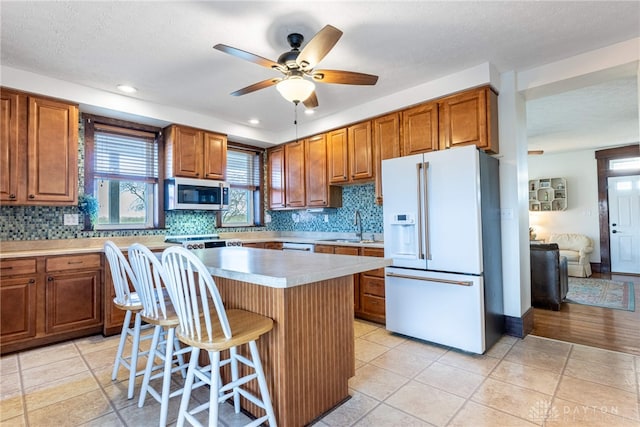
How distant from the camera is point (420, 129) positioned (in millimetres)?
3418

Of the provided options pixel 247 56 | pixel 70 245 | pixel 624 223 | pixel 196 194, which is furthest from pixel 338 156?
pixel 624 223

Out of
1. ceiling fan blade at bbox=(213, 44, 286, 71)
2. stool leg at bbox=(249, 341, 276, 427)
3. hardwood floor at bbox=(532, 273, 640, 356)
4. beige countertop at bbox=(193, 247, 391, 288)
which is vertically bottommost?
hardwood floor at bbox=(532, 273, 640, 356)

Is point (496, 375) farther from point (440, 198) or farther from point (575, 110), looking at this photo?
point (575, 110)

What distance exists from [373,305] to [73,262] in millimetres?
3038

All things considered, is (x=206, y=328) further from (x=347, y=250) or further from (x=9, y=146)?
(x=9, y=146)

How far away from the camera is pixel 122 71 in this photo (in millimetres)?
2971

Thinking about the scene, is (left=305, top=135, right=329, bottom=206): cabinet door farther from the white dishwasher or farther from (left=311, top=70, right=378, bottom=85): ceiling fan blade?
(left=311, top=70, right=378, bottom=85): ceiling fan blade

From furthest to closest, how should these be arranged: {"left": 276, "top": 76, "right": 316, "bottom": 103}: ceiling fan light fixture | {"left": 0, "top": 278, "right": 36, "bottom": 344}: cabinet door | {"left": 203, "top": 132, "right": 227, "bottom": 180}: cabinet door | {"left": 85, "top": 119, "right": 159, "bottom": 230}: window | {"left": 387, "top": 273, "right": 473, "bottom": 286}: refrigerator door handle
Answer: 1. {"left": 203, "top": 132, "right": 227, "bottom": 180}: cabinet door
2. {"left": 85, "top": 119, "right": 159, "bottom": 230}: window
3. {"left": 0, "top": 278, "right": 36, "bottom": 344}: cabinet door
4. {"left": 387, "top": 273, "right": 473, "bottom": 286}: refrigerator door handle
5. {"left": 276, "top": 76, "right": 316, "bottom": 103}: ceiling fan light fixture

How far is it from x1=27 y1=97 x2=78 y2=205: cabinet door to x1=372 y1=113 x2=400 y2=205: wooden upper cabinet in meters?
3.15

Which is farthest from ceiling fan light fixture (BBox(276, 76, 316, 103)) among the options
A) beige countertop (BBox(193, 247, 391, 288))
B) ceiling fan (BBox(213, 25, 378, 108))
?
beige countertop (BBox(193, 247, 391, 288))

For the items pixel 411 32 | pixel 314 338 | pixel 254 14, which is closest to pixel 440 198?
pixel 411 32

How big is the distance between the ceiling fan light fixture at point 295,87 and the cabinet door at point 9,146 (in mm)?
2544

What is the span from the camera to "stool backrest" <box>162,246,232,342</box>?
4.76ft

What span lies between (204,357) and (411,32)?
2801 mm
